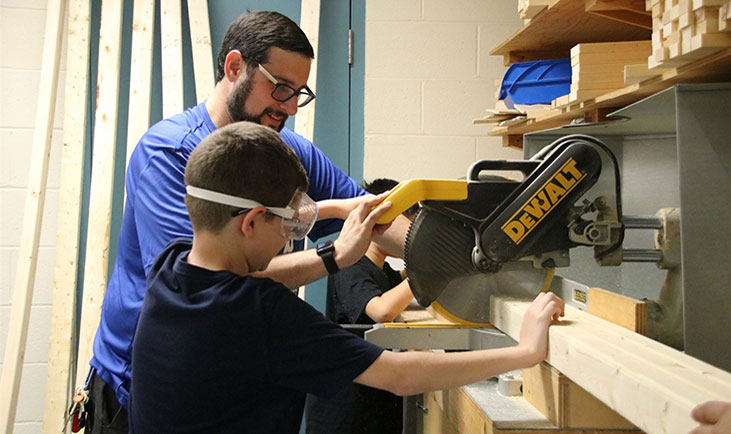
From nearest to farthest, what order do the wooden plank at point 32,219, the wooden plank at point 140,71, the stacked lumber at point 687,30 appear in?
the stacked lumber at point 687,30, the wooden plank at point 32,219, the wooden plank at point 140,71

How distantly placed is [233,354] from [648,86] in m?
1.04

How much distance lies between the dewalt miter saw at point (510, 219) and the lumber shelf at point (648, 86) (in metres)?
0.18

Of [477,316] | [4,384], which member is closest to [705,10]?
[477,316]

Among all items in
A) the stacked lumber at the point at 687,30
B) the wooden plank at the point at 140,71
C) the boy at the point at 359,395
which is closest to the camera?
the stacked lumber at the point at 687,30

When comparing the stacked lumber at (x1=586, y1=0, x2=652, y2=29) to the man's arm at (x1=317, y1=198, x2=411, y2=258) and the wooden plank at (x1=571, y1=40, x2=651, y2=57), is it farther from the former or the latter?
the man's arm at (x1=317, y1=198, x2=411, y2=258)

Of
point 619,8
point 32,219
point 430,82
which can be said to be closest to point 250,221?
point 619,8

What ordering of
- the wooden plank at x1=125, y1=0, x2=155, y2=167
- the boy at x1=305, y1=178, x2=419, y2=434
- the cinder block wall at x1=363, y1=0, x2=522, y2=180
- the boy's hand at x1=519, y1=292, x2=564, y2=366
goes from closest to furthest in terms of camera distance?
the boy's hand at x1=519, y1=292, x2=564, y2=366 → the boy at x1=305, y1=178, x2=419, y2=434 → the wooden plank at x1=125, y1=0, x2=155, y2=167 → the cinder block wall at x1=363, y1=0, x2=522, y2=180

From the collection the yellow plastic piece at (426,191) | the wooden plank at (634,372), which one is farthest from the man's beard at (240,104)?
the wooden plank at (634,372)

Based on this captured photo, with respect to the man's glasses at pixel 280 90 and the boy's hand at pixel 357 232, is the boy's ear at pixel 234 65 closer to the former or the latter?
the man's glasses at pixel 280 90

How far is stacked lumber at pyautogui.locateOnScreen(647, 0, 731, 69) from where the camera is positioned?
112 cm

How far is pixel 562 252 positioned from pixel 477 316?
263 mm

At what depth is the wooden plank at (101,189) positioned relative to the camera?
2.92 meters

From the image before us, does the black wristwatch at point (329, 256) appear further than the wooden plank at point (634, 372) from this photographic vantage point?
Yes

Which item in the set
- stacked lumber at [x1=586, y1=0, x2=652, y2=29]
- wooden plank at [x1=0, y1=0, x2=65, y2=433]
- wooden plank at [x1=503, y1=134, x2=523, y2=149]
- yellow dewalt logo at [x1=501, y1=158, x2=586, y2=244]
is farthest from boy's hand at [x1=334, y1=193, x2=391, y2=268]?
wooden plank at [x1=0, y1=0, x2=65, y2=433]
